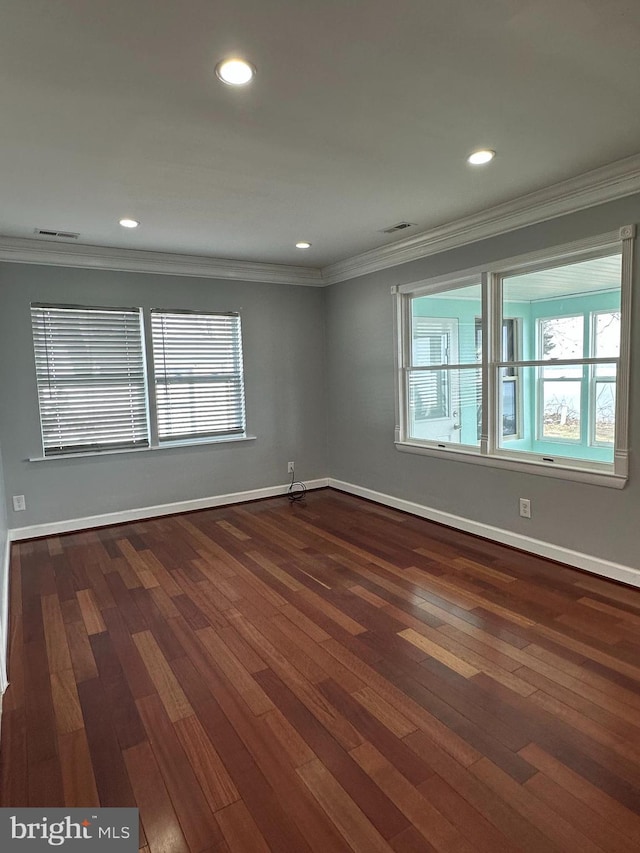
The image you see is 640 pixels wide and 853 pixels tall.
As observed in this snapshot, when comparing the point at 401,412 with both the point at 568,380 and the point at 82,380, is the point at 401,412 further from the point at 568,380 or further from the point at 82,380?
the point at 82,380

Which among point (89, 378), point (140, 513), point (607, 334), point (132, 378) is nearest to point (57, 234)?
point (89, 378)

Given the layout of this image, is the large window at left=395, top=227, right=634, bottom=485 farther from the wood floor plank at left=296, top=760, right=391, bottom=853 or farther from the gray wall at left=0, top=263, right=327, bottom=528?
the wood floor plank at left=296, top=760, right=391, bottom=853

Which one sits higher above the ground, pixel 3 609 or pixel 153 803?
pixel 3 609

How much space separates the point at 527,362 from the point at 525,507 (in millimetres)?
1073

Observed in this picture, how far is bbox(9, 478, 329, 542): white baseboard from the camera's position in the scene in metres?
4.28

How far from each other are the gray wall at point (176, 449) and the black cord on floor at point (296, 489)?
0.31 ft

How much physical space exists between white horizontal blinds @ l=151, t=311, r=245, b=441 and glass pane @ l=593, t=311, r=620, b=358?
333 centimetres

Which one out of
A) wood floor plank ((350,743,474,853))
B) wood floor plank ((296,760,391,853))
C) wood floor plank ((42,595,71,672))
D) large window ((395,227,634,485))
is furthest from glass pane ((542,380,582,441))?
wood floor plank ((42,595,71,672))

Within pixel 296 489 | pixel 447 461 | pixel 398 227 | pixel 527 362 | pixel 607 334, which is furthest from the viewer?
pixel 296 489

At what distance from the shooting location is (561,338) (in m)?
3.39

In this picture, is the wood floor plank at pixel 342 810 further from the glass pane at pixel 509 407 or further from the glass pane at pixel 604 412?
the glass pane at pixel 509 407

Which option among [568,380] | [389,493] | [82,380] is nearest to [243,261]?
[82,380]

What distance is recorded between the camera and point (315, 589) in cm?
314

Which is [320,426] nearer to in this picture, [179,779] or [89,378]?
[89,378]
